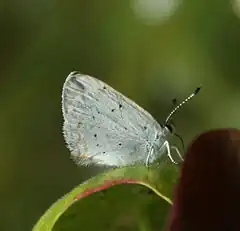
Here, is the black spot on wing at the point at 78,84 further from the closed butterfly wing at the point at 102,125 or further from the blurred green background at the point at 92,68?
the blurred green background at the point at 92,68

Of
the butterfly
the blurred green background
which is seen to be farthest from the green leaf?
the blurred green background

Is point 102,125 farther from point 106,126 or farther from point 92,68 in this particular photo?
point 92,68

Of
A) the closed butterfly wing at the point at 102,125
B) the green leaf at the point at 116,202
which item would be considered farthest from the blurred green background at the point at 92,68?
the green leaf at the point at 116,202

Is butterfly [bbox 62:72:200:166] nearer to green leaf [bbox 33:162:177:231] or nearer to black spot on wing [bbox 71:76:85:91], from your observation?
black spot on wing [bbox 71:76:85:91]

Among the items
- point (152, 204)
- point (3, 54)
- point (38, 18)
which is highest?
point (152, 204)

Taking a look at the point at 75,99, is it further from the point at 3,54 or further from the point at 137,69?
the point at 3,54

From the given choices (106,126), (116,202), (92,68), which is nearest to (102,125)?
(106,126)

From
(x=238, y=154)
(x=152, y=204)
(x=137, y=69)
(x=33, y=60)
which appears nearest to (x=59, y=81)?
(x=33, y=60)
